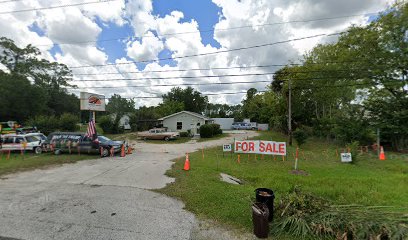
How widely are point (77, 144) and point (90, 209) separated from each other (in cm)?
1137

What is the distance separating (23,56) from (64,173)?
33661 mm

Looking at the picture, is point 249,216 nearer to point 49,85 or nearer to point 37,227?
point 37,227

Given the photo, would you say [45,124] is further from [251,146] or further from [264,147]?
[264,147]

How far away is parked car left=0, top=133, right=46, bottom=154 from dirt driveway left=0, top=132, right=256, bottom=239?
25.6 feet

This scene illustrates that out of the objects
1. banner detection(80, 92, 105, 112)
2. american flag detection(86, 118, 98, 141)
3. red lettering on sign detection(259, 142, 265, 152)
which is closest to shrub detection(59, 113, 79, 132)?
banner detection(80, 92, 105, 112)

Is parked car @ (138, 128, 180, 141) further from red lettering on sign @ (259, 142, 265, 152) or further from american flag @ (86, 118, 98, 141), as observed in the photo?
red lettering on sign @ (259, 142, 265, 152)

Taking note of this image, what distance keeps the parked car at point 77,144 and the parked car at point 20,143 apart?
981mm

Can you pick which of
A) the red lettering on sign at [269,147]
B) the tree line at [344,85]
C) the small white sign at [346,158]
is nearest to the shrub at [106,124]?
A: the tree line at [344,85]

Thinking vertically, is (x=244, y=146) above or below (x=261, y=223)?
above

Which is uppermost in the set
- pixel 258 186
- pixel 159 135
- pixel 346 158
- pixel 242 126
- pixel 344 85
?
pixel 344 85

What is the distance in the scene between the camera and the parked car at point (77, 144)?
14.5 meters

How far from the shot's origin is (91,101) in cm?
1579

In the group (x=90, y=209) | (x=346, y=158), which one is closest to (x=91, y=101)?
(x=90, y=209)

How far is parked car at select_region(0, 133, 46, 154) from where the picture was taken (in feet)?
49.6
